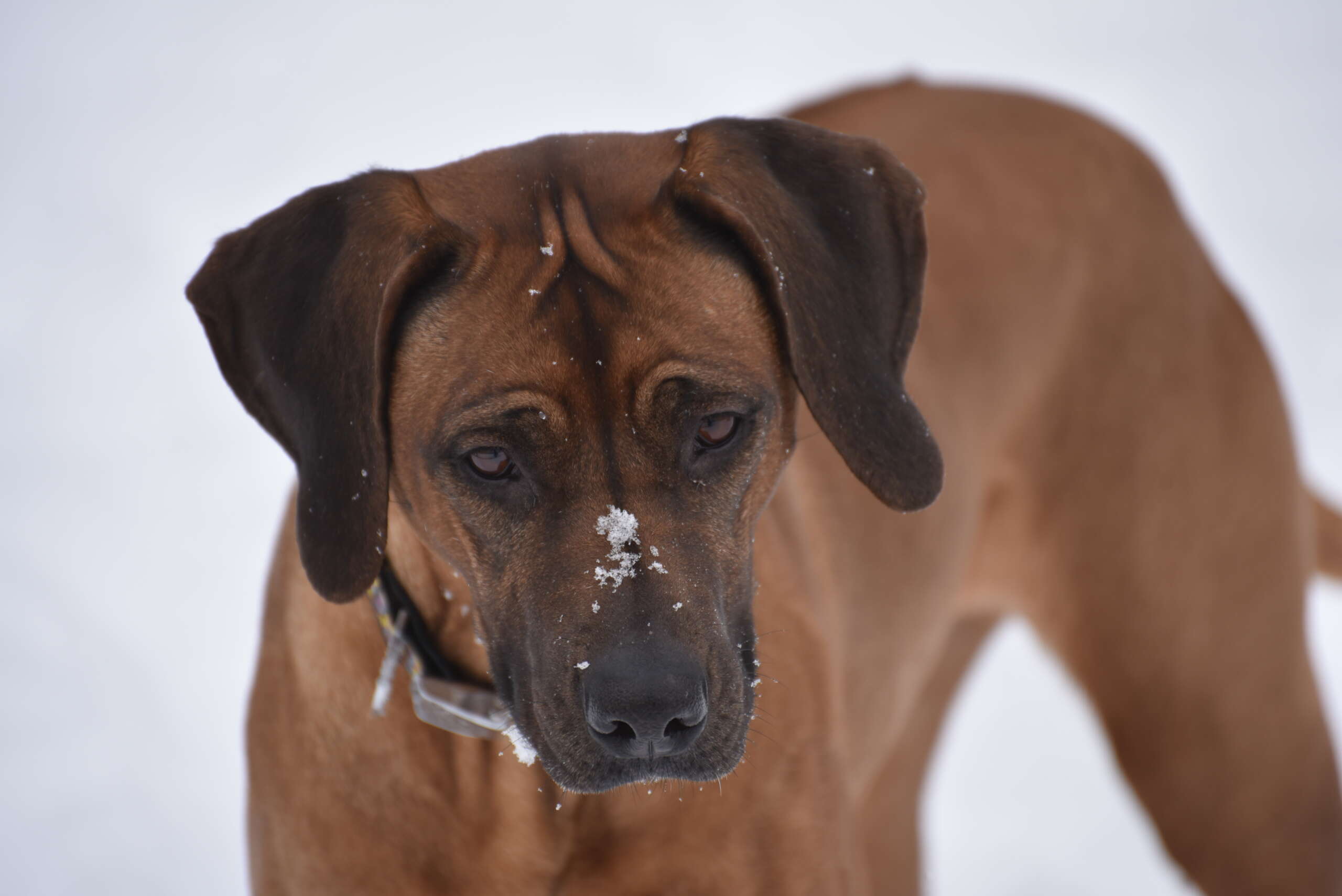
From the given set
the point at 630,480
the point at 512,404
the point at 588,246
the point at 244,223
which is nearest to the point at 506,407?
the point at 512,404

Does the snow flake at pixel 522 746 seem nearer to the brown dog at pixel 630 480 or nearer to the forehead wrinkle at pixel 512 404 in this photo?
the brown dog at pixel 630 480

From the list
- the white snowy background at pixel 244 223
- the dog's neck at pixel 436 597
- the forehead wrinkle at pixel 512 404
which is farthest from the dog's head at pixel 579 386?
the white snowy background at pixel 244 223

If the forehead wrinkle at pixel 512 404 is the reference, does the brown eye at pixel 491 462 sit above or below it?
below

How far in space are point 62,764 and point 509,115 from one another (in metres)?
3.58

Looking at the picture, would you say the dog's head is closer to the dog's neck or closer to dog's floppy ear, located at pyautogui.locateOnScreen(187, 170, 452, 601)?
dog's floppy ear, located at pyautogui.locateOnScreen(187, 170, 452, 601)

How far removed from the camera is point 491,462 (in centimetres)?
222

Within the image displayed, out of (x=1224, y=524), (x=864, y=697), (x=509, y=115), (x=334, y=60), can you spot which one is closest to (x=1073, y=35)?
(x=509, y=115)

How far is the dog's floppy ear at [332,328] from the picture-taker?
2215 millimetres

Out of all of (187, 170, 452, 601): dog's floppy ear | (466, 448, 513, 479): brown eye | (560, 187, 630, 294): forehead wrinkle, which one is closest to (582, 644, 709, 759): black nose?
(466, 448, 513, 479): brown eye

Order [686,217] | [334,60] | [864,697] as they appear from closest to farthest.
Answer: [686,217] → [864,697] → [334,60]

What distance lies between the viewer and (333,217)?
7.52 feet

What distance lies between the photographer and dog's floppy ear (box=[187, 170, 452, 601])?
2.21m

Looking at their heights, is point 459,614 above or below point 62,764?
above

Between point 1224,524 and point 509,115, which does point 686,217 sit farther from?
point 509,115
